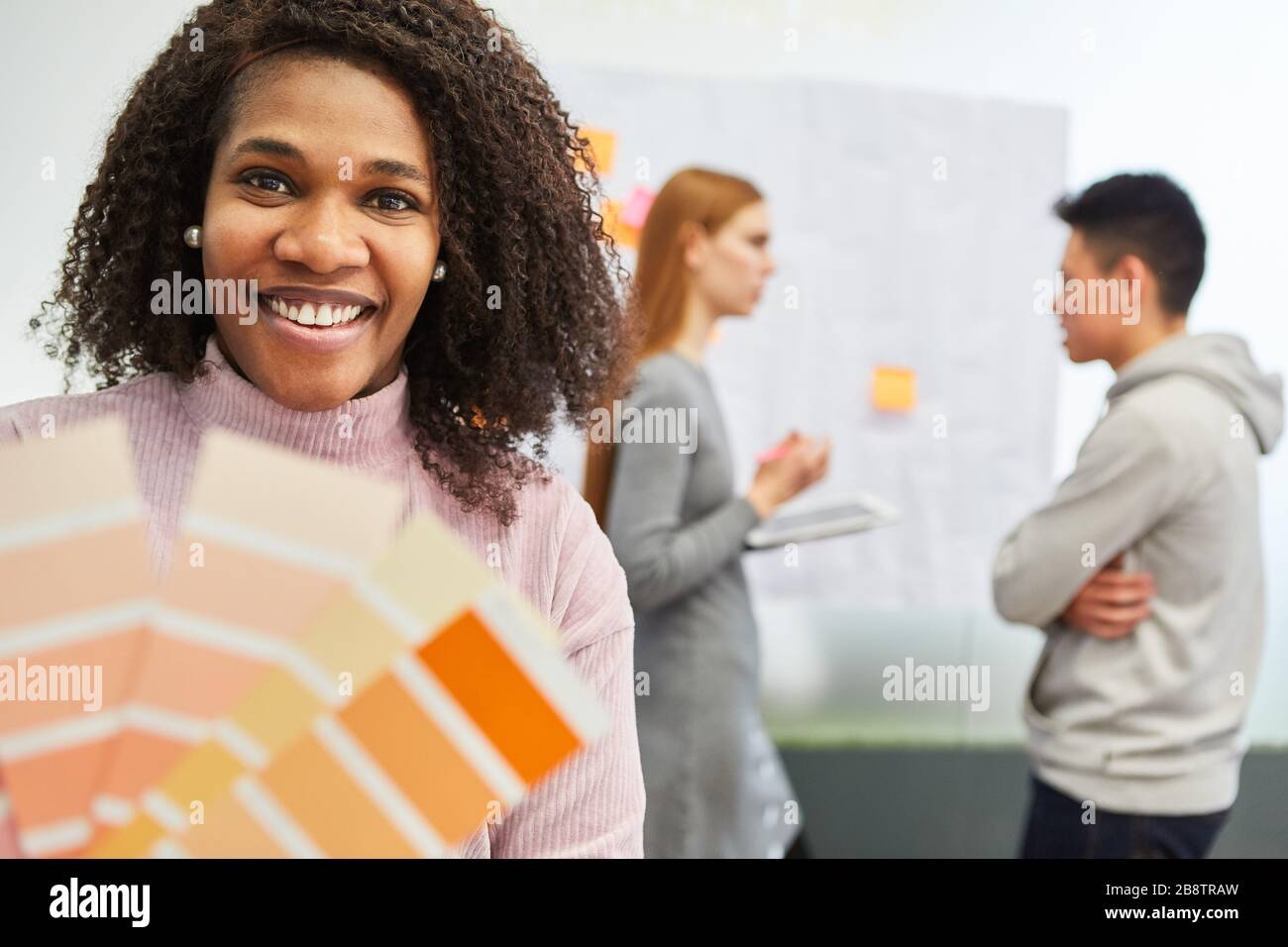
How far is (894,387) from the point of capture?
2264mm

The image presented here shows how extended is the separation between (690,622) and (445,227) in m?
0.91

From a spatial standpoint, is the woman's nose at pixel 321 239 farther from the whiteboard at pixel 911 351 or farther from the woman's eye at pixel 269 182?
the whiteboard at pixel 911 351

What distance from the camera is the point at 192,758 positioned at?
79 centimetres

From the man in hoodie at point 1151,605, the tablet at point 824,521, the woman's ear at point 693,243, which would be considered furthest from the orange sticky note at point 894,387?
the man in hoodie at point 1151,605

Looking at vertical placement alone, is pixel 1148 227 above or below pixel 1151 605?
above

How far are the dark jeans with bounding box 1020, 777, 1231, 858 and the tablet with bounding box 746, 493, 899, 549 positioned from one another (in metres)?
0.49

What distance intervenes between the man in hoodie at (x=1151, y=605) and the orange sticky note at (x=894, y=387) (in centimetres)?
73

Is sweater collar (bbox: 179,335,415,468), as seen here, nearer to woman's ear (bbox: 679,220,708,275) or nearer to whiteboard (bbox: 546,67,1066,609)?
woman's ear (bbox: 679,220,708,275)

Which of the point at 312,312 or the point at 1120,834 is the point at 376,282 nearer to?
the point at 312,312

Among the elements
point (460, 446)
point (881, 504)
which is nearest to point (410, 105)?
point (460, 446)

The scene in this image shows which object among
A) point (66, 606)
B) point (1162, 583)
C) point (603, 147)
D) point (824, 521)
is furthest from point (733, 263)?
point (66, 606)

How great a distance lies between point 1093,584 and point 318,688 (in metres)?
1.01

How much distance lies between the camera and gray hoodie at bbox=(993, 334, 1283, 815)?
1464 mm
